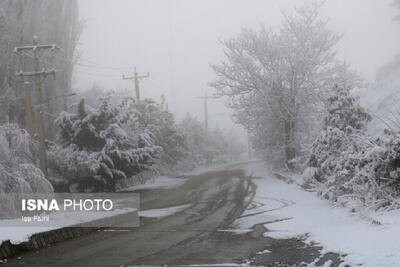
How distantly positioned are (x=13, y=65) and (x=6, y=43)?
1.39 meters

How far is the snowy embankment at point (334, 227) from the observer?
28.4 feet

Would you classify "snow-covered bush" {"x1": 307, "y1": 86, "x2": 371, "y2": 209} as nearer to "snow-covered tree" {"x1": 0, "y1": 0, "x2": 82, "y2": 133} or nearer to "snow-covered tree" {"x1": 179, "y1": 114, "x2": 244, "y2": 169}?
"snow-covered tree" {"x1": 0, "y1": 0, "x2": 82, "y2": 133}

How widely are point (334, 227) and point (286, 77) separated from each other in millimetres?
23628

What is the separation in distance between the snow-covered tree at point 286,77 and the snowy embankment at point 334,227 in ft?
48.5

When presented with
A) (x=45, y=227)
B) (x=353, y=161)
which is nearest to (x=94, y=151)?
(x=45, y=227)

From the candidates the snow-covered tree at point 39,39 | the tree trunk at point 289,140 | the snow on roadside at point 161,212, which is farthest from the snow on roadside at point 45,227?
the tree trunk at point 289,140

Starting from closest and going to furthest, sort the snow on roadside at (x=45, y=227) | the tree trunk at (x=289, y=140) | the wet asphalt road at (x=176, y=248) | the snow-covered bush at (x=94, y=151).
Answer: the wet asphalt road at (x=176, y=248) < the snow on roadside at (x=45, y=227) < the snow-covered bush at (x=94, y=151) < the tree trunk at (x=289, y=140)

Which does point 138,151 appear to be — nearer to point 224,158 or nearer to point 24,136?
point 24,136

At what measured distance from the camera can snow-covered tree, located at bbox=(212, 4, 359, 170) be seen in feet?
116

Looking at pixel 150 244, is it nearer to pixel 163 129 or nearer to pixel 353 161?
pixel 353 161

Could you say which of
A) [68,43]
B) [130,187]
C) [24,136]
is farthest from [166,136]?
[24,136]

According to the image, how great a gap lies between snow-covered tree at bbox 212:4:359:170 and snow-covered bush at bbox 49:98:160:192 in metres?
9.61

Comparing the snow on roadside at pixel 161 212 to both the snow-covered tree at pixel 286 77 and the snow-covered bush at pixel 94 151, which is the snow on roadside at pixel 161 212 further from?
the snow-covered tree at pixel 286 77

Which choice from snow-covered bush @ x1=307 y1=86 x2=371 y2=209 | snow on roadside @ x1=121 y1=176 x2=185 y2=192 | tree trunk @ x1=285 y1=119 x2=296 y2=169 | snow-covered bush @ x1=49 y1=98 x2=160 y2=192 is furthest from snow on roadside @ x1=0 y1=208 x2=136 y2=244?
tree trunk @ x1=285 y1=119 x2=296 y2=169
